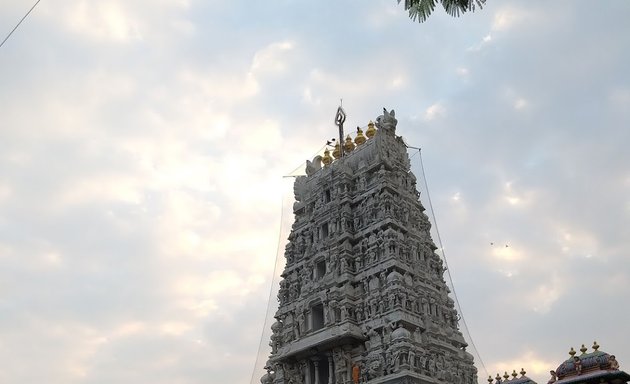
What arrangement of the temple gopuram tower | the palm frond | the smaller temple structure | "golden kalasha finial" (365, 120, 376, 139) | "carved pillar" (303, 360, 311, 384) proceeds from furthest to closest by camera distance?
"golden kalasha finial" (365, 120, 376, 139)
"carved pillar" (303, 360, 311, 384)
the temple gopuram tower
the smaller temple structure
the palm frond

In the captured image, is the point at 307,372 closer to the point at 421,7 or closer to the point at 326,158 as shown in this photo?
the point at 326,158

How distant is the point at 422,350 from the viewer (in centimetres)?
3631

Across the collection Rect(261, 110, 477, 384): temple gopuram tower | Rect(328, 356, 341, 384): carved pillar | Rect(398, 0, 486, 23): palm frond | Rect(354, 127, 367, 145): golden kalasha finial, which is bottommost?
Result: Rect(398, 0, 486, 23): palm frond

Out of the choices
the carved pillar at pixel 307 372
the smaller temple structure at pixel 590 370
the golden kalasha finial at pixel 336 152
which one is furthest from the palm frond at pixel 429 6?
the golden kalasha finial at pixel 336 152

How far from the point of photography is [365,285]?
3950 centimetres

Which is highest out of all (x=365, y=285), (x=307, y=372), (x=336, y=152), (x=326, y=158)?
(x=336, y=152)

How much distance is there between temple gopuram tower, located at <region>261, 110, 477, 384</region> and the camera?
36500 mm

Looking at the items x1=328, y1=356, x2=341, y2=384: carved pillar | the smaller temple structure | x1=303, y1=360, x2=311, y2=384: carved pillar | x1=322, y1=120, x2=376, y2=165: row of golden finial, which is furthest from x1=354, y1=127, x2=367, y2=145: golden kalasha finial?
the smaller temple structure

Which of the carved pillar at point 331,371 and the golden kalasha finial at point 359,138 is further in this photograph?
the golden kalasha finial at point 359,138

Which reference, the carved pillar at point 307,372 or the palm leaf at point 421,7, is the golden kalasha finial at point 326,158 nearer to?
the carved pillar at point 307,372

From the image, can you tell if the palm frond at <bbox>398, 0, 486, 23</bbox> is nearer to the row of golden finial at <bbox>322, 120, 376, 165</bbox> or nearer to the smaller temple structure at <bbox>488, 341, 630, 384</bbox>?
the smaller temple structure at <bbox>488, 341, 630, 384</bbox>

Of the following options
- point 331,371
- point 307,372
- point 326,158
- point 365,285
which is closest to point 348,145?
point 326,158

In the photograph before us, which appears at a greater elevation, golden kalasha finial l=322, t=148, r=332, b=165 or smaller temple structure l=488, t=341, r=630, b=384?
golden kalasha finial l=322, t=148, r=332, b=165

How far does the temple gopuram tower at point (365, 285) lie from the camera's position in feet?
120
